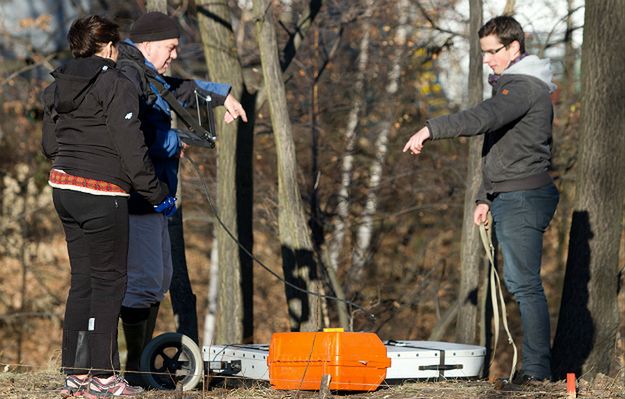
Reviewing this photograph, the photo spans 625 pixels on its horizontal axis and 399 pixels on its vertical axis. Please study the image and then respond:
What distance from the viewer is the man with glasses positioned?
19.4 feet

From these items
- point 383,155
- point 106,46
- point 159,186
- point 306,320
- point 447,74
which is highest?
point 447,74

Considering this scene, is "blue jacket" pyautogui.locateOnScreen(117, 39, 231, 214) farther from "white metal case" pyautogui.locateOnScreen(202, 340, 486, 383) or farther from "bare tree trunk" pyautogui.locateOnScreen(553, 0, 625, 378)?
"bare tree trunk" pyautogui.locateOnScreen(553, 0, 625, 378)

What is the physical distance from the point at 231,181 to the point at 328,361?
5.57 metres

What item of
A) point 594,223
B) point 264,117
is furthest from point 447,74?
point 594,223

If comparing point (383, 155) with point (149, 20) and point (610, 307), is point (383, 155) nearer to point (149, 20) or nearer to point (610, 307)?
point (610, 307)

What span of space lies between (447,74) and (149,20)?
11.4 meters

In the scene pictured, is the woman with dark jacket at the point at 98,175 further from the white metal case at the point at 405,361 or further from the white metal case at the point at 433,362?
the white metal case at the point at 433,362

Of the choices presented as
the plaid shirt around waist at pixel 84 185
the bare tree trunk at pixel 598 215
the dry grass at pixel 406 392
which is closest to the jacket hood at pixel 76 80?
the plaid shirt around waist at pixel 84 185

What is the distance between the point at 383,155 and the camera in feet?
54.5

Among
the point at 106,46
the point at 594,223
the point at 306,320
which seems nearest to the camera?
the point at 106,46

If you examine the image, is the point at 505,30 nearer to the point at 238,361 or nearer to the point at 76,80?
the point at 76,80

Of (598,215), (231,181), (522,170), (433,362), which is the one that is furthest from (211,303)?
(522,170)

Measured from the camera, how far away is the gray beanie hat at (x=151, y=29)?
5.98 metres

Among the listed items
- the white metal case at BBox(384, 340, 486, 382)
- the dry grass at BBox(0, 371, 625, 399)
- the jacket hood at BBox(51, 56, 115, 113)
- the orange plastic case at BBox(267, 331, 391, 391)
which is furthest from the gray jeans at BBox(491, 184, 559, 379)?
the jacket hood at BBox(51, 56, 115, 113)
